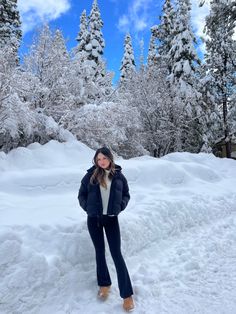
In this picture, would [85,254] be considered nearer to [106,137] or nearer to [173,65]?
[106,137]

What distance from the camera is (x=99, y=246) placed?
4301 mm

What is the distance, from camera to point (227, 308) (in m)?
3.92

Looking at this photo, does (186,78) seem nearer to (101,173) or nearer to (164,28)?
(164,28)

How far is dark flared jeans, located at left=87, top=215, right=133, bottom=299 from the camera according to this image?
4.08 metres

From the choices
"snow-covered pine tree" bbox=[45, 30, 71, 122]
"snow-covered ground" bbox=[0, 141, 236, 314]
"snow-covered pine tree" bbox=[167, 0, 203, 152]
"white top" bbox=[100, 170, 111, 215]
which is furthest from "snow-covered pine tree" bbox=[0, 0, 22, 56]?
"white top" bbox=[100, 170, 111, 215]

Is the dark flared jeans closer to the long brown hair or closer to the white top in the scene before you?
the white top

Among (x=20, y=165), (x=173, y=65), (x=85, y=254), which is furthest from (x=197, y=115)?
(x=85, y=254)

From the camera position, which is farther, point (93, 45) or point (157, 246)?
point (93, 45)

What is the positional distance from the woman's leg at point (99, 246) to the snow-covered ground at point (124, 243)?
206 mm

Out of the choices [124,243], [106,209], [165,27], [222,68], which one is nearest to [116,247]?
[106,209]

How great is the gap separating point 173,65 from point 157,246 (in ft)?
65.7

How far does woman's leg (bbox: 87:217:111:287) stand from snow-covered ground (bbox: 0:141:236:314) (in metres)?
0.21

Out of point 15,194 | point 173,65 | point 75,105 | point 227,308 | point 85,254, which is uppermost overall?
point 173,65

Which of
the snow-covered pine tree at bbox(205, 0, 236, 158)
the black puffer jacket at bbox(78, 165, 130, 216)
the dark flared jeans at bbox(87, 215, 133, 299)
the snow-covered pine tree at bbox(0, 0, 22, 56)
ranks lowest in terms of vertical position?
the dark flared jeans at bbox(87, 215, 133, 299)
